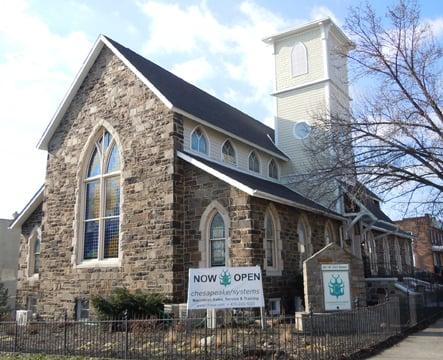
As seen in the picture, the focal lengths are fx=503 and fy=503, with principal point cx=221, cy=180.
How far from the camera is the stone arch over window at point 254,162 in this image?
2216 cm

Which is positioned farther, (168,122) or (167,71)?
(167,71)

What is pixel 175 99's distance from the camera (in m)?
18.8

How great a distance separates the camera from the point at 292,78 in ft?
89.0

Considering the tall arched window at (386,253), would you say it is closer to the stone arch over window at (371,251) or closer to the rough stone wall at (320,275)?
the stone arch over window at (371,251)

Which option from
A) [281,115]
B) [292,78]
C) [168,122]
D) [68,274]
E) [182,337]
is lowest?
[182,337]

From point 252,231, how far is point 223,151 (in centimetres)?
506

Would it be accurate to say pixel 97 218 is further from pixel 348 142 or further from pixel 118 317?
pixel 348 142

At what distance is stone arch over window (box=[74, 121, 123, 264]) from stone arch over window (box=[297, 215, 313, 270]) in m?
7.09

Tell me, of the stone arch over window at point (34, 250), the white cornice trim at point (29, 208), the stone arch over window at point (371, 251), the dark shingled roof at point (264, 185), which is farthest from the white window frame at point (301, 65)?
the stone arch over window at point (34, 250)

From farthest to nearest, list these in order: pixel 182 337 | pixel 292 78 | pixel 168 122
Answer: pixel 292 78 < pixel 168 122 < pixel 182 337

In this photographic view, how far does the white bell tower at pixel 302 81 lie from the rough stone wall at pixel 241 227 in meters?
7.21

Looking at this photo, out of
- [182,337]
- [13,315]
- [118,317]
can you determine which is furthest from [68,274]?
[182,337]

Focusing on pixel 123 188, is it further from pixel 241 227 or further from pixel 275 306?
pixel 275 306

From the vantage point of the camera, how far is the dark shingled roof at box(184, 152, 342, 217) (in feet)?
58.6
